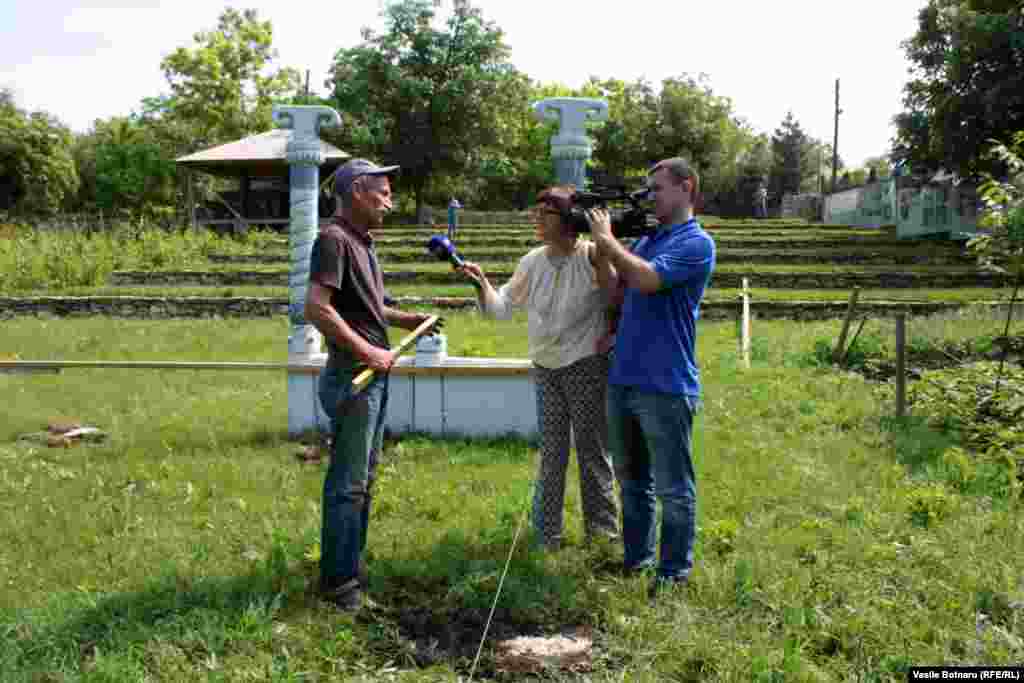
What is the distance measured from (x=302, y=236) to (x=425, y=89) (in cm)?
2410

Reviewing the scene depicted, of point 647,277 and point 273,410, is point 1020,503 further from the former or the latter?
point 273,410

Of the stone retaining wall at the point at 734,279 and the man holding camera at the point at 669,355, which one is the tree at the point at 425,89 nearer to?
the stone retaining wall at the point at 734,279

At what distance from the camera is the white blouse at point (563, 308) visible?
393cm

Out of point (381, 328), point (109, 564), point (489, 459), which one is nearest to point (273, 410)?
point (489, 459)

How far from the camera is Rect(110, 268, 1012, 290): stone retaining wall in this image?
18.4 metres

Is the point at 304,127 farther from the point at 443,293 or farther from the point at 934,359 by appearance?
the point at 443,293

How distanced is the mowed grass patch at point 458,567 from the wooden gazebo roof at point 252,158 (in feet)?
62.3

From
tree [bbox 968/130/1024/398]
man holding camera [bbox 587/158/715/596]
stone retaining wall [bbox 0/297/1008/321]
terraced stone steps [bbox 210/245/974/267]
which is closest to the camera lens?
man holding camera [bbox 587/158/715/596]

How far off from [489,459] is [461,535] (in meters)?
1.52

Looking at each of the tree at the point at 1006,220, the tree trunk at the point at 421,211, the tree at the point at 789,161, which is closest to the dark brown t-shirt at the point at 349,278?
the tree at the point at 1006,220

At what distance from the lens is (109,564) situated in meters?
3.94

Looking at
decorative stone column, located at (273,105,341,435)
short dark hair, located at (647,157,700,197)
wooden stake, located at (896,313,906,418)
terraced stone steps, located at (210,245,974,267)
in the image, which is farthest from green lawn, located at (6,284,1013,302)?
short dark hair, located at (647,157,700,197)

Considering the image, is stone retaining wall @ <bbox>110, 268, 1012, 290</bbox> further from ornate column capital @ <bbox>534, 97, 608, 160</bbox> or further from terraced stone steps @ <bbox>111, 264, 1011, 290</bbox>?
ornate column capital @ <bbox>534, 97, 608, 160</bbox>

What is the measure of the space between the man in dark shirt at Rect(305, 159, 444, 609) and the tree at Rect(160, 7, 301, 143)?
37350 mm
